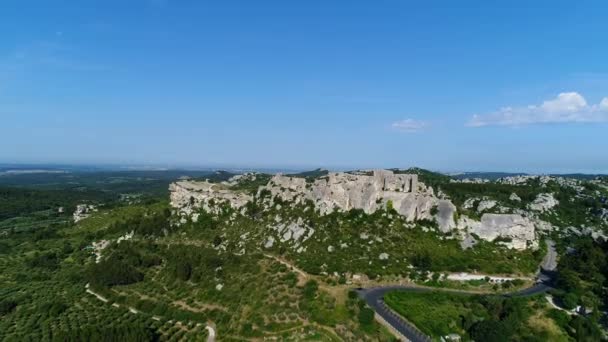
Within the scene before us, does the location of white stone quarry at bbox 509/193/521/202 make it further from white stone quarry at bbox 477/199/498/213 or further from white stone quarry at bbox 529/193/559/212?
white stone quarry at bbox 477/199/498/213

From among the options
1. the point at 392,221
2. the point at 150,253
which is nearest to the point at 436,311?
the point at 392,221

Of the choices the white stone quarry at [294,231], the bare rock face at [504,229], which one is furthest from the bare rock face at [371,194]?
the bare rock face at [504,229]

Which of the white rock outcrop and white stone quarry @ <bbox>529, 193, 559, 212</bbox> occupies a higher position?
the white rock outcrop

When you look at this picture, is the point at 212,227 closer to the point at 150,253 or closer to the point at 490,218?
the point at 150,253

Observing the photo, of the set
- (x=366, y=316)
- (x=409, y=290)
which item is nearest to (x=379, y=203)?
(x=409, y=290)

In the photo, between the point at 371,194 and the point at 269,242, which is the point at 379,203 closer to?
the point at 371,194

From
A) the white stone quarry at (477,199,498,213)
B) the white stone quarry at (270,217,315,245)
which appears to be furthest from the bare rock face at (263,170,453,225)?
the white stone quarry at (477,199,498,213)

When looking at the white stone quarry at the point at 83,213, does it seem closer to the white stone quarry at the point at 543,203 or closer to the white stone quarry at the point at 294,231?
the white stone quarry at the point at 294,231
